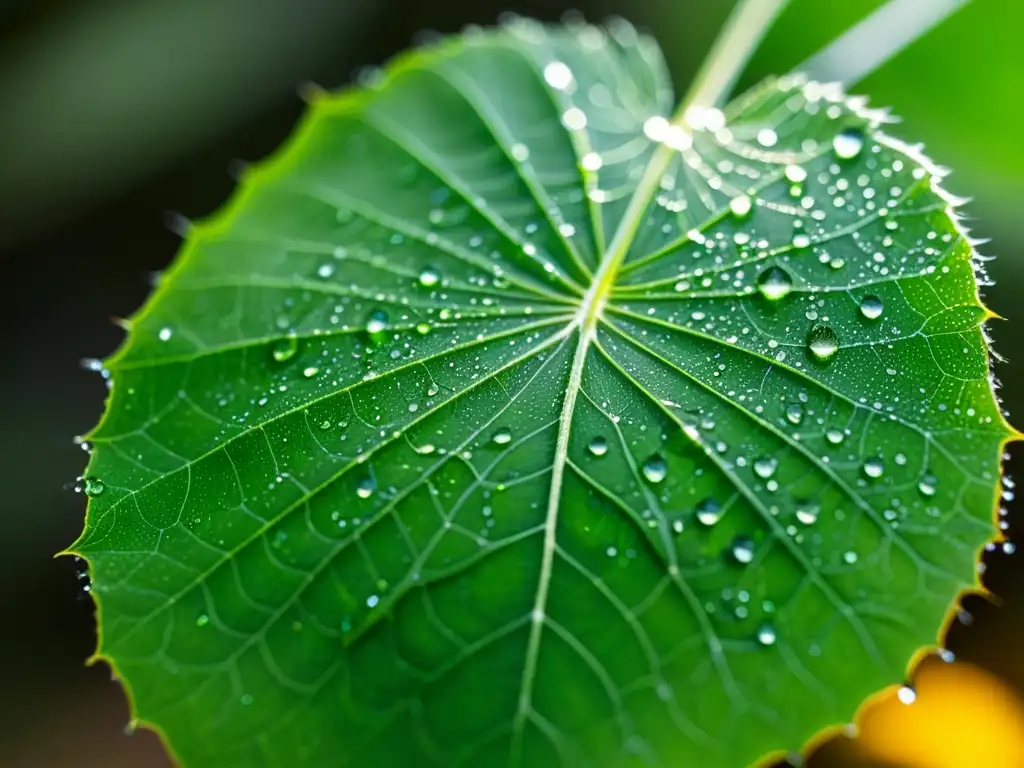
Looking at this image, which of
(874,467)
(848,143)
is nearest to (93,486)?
(874,467)

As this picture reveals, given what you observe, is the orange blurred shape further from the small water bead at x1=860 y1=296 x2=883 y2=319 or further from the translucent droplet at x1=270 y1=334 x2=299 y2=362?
the translucent droplet at x1=270 y1=334 x2=299 y2=362

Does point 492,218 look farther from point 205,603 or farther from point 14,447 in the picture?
point 14,447

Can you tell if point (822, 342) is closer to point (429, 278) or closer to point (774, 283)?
point (774, 283)

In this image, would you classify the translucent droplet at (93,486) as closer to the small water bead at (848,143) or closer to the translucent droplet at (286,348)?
the translucent droplet at (286,348)

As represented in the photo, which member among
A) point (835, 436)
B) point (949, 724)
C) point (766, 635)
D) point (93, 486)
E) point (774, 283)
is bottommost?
point (949, 724)

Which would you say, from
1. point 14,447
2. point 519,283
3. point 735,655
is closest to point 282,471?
point 519,283

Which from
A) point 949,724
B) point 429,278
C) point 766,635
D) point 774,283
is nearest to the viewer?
point 766,635

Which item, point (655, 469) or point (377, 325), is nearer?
point (655, 469)

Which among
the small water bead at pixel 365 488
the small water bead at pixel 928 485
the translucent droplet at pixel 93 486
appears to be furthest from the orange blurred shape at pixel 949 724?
the translucent droplet at pixel 93 486

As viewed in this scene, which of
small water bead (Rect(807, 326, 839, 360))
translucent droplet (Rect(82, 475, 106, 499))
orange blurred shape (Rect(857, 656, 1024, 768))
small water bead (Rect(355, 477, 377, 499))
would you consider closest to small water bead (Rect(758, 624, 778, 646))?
small water bead (Rect(807, 326, 839, 360))
